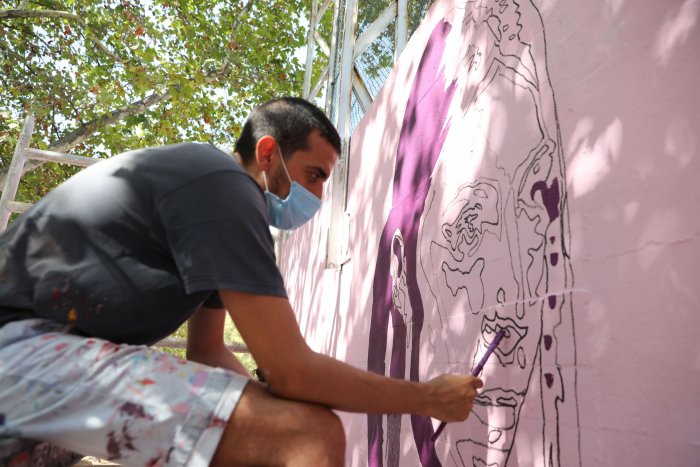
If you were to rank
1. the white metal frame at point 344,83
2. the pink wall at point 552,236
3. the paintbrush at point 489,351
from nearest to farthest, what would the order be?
1. the pink wall at point 552,236
2. the paintbrush at point 489,351
3. the white metal frame at point 344,83

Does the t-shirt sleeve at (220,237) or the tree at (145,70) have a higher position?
the tree at (145,70)

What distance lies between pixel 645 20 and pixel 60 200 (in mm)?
1260

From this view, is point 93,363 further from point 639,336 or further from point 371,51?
point 371,51

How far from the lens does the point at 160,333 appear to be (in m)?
1.31

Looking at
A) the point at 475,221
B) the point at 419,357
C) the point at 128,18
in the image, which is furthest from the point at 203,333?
the point at 128,18

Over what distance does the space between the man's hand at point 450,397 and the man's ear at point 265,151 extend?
2.53 ft

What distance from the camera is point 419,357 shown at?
6.24ft

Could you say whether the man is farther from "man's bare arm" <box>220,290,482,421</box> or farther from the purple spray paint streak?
the purple spray paint streak

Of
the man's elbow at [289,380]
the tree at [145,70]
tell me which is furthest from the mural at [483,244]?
the tree at [145,70]

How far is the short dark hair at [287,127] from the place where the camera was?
1.65 m

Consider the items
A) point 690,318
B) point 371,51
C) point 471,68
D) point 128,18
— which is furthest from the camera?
point 128,18

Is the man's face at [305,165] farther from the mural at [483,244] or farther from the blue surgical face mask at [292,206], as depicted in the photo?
the mural at [483,244]

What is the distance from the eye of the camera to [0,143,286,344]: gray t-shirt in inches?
44.3

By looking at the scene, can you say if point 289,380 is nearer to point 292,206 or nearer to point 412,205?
point 292,206
